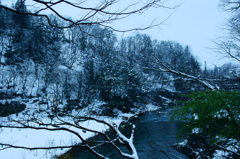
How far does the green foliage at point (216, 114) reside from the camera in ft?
3.92

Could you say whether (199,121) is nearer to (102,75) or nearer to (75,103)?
(75,103)

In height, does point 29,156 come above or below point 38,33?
below

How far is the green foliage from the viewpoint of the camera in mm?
1194

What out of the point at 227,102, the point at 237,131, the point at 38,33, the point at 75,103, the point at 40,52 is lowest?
the point at 75,103

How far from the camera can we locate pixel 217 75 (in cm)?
271

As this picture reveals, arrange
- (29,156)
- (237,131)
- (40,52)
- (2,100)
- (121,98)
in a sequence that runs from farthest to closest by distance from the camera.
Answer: (40,52)
(121,98)
(2,100)
(29,156)
(237,131)

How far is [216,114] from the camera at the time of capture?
1.30 meters

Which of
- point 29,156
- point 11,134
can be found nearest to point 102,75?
point 11,134

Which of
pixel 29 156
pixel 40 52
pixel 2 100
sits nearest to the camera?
pixel 29 156

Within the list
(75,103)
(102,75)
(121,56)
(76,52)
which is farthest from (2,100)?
(121,56)

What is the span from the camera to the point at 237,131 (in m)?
1.16

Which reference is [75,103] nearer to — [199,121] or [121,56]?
[121,56]

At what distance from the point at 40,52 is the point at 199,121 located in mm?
35265

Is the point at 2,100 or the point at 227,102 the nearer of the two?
the point at 227,102
